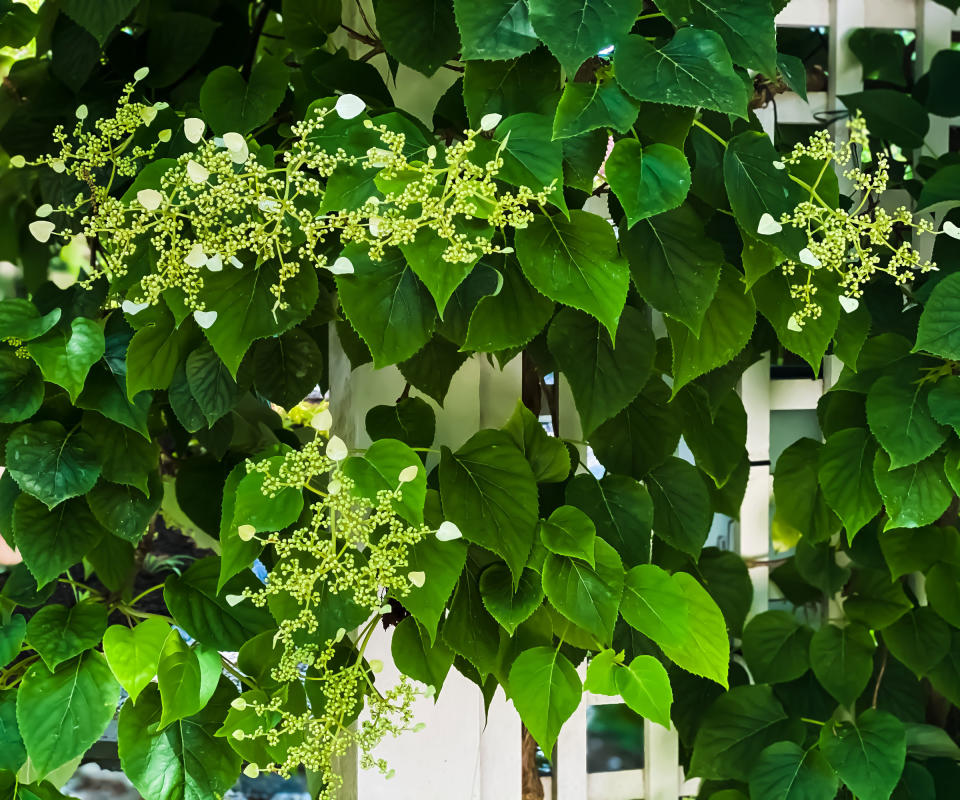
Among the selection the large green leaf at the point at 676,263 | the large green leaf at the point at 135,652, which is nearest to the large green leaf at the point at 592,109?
the large green leaf at the point at 676,263

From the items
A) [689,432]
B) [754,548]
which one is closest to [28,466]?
[689,432]

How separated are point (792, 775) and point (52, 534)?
754mm

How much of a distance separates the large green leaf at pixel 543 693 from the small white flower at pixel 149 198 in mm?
447

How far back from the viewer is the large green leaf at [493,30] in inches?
24.2

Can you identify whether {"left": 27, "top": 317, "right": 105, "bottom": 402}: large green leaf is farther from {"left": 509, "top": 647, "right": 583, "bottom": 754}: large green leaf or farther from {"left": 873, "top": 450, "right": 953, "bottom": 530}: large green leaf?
{"left": 873, "top": 450, "right": 953, "bottom": 530}: large green leaf

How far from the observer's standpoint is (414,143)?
669 mm

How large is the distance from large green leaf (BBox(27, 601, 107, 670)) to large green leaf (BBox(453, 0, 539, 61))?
22.4 inches

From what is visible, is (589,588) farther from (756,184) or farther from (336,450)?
(756,184)

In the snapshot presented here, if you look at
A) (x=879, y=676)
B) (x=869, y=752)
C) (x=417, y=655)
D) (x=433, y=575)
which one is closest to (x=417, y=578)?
(x=433, y=575)

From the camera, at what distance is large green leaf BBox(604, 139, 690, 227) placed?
626mm

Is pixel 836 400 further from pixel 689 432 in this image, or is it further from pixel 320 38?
pixel 320 38

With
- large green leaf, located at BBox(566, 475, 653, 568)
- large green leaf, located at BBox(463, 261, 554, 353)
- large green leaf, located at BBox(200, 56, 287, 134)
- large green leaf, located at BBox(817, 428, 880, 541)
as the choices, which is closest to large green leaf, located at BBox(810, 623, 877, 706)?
large green leaf, located at BBox(817, 428, 880, 541)

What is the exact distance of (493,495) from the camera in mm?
770

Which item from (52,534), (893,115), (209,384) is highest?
(893,115)
